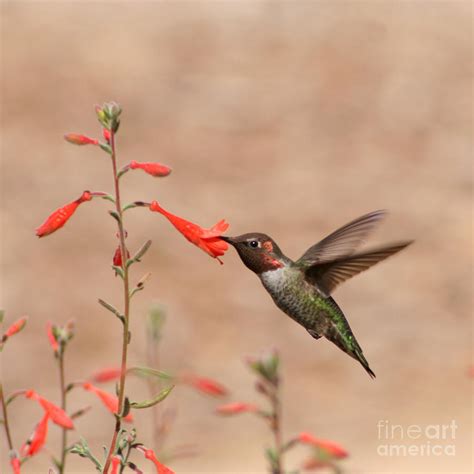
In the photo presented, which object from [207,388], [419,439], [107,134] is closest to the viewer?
[107,134]

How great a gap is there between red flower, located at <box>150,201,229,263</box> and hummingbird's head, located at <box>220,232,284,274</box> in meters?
0.09

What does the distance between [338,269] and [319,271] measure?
0.25 feet

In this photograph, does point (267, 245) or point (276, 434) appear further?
point (276, 434)

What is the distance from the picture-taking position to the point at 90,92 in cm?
1877

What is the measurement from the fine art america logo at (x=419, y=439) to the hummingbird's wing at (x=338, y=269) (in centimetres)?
766

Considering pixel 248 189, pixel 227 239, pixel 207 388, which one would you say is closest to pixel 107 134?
pixel 227 239

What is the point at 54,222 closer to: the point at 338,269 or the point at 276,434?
the point at 338,269

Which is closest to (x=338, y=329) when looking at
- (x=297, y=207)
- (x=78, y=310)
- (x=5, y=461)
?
(x=5, y=461)

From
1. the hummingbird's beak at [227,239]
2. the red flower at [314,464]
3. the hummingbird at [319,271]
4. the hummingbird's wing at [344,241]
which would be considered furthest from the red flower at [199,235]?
the red flower at [314,464]

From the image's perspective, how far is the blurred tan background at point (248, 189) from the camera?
1384cm

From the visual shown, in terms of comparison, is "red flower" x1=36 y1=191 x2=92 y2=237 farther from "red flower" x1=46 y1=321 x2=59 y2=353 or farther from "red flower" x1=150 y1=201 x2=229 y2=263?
"red flower" x1=46 y1=321 x2=59 y2=353

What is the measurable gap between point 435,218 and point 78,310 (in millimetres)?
6381

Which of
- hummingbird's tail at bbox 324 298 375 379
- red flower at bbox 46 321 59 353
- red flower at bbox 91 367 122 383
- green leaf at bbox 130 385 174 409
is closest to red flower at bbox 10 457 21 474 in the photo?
green leaf at bbox 130 385 174 409

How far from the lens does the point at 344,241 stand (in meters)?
3.71
